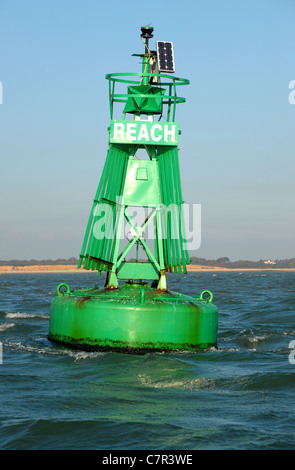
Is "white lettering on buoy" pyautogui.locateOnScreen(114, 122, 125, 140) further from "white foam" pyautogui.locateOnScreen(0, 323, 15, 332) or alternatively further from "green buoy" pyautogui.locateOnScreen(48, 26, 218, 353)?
"white foam" pyautogui.locateOnScreen(0, 323, 15, 332)

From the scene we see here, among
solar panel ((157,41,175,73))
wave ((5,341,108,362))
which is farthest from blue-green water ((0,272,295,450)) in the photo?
solar panel ((157,41,175,73))

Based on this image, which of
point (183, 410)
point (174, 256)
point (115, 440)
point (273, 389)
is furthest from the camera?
point (174, 256)

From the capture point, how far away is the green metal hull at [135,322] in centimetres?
2216

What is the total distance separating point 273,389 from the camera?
1845 cm

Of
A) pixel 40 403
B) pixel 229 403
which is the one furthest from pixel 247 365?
pixel 40 403

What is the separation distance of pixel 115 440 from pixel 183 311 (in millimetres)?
9175

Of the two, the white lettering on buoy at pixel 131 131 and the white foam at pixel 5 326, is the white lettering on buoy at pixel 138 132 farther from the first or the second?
the white foam at pixel 5 326

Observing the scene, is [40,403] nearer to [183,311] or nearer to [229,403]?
[229,403]

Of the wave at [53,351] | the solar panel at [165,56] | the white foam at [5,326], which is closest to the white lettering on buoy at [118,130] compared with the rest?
the solar panel at [165,56]

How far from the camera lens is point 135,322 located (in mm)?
22078

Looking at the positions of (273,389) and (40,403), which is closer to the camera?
(40,403)
